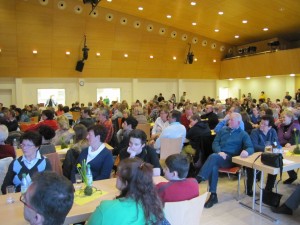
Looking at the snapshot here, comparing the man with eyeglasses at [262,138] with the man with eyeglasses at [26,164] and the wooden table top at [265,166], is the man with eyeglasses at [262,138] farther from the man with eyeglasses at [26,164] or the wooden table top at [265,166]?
the man with eyeglasses at [26,164]

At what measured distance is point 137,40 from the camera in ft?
45.9

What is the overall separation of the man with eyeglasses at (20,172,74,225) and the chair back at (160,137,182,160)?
3.38 metres

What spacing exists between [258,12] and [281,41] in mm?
5709

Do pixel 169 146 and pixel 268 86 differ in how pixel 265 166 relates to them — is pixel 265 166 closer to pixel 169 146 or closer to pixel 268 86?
pixel 169 146

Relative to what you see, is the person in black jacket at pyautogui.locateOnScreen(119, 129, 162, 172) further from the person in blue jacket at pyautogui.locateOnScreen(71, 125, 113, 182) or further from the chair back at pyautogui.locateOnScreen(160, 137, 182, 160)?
the chair back at pyautogui.locateOnScreen(160, 137, 182, 160)

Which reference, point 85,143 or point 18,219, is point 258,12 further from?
point 18,219

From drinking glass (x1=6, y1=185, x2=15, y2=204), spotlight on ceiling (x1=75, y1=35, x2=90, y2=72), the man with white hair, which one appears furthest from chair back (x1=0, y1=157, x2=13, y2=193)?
spotlight on ceiling (x1=75, y1=35, x2=90, y2=72)

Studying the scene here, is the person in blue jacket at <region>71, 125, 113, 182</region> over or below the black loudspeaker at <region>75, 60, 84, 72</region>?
below

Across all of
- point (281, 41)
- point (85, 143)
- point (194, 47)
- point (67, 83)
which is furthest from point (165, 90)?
point (85, 143)

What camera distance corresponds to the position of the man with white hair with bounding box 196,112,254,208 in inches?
160

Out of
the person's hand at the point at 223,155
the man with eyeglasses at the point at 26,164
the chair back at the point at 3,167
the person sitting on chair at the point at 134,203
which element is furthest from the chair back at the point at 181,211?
the person's hand at the point at 223,155

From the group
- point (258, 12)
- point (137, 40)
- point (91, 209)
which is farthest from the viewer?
point (137, 40)

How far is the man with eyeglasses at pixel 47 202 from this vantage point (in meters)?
1.35

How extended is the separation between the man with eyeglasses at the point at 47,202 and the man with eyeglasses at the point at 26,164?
1510 mm
